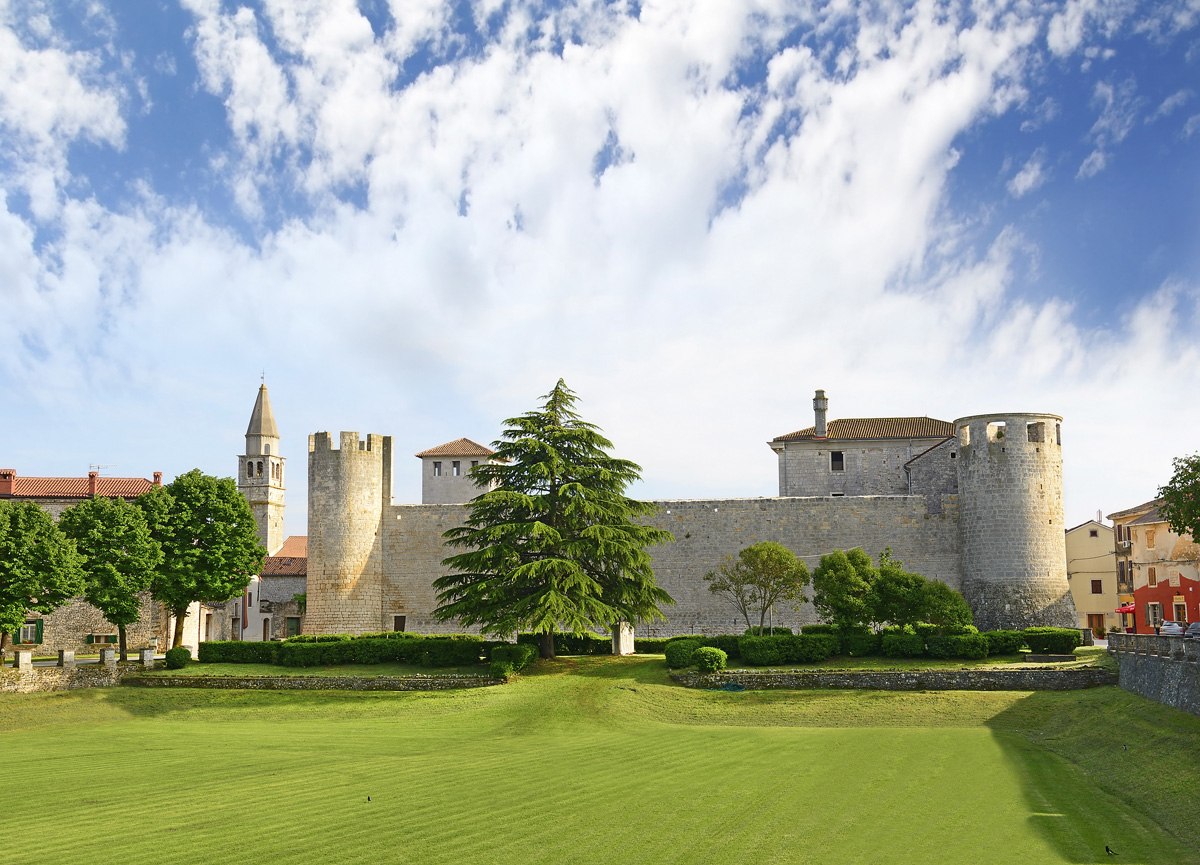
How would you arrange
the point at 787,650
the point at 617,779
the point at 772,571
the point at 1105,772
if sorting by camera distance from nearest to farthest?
the point at 617,779 → the point at 1105,772 → the point at 787,650 → the point at 772,571

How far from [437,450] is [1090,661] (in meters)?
37.1

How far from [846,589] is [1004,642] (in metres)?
4.96

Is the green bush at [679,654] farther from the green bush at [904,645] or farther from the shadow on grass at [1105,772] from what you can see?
the shadow on grass at [1105,772]

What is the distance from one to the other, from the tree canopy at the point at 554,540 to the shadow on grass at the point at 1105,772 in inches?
492

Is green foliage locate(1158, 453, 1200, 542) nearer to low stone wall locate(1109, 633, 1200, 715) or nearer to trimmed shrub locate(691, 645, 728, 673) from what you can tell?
low stone wall locate(1109, 633, 1200, 715)

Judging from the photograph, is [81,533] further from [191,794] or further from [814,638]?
[814,638]

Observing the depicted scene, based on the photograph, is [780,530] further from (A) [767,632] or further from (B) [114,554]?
(B) [114,554]

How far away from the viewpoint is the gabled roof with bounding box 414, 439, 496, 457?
5475 centimetres

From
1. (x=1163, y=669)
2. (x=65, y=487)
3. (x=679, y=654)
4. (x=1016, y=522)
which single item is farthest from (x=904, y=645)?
→ (x=65, y=487)

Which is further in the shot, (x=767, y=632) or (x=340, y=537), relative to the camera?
(x=340, y=537)

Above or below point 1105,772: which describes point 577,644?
above

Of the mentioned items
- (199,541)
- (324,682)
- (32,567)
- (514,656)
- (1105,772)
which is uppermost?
(199,541)

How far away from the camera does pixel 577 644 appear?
113 feet

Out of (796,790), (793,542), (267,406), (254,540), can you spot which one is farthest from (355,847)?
(267,406)
